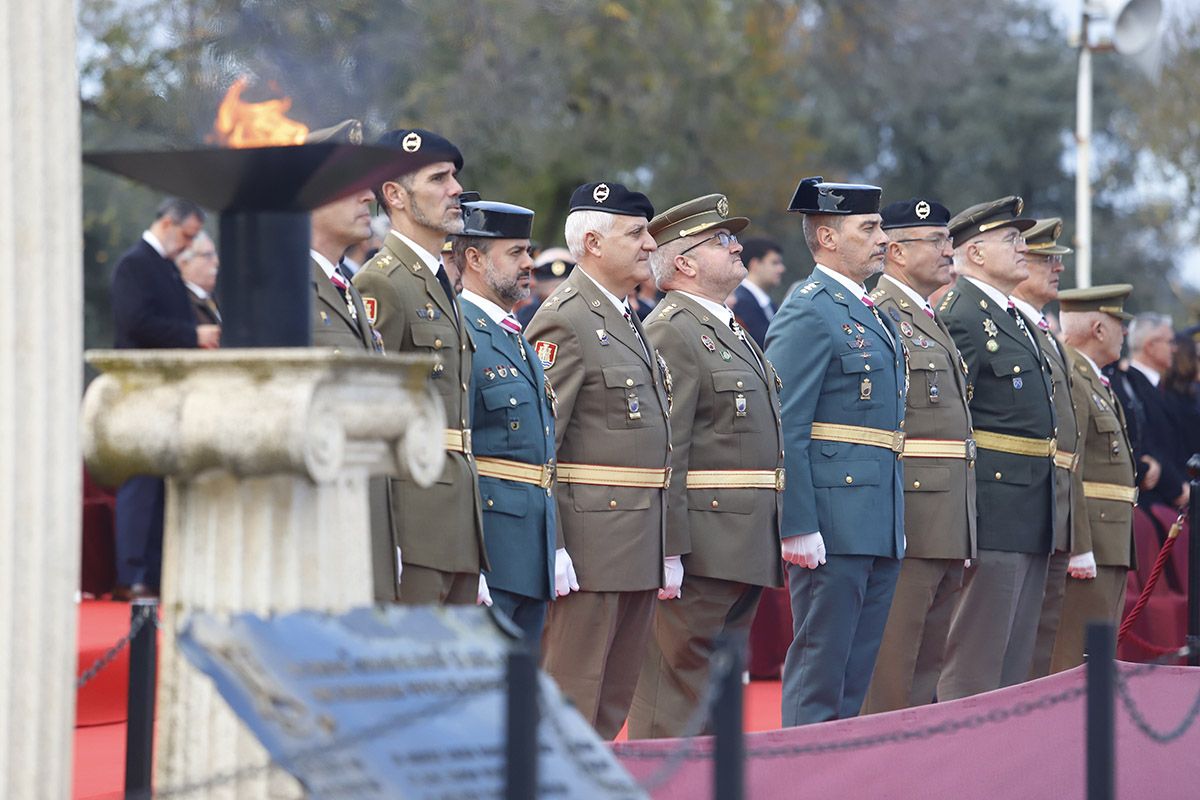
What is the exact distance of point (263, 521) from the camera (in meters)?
3.31

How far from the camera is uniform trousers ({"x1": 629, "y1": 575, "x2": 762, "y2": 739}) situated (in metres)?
6.40

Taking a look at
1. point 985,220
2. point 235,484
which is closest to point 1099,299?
point 985,220

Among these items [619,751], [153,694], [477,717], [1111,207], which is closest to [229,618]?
[477,717]

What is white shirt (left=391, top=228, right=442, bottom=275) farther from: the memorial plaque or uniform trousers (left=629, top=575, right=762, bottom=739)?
the memorial plaque

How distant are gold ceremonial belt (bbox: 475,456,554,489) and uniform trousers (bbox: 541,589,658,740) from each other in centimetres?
56

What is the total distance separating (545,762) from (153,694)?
1209 mm

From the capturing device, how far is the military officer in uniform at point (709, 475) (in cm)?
629

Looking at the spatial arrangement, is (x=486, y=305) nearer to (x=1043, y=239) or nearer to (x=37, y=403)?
(x=37, y=403)

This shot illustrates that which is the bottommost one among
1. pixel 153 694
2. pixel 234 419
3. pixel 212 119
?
pixel 153 694

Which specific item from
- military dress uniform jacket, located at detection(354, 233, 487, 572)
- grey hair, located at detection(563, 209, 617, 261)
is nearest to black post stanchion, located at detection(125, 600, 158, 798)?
military dress uniform jacket, located at detection(354, 233, 487, 572)

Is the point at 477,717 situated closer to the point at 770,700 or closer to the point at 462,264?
the point at 462,264

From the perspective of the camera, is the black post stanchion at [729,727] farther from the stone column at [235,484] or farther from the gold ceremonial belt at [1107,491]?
the gold ceremonial belt at [1107,491]

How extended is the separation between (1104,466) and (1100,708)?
14.7 ft

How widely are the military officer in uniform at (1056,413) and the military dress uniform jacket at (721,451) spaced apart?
60.9 inches
